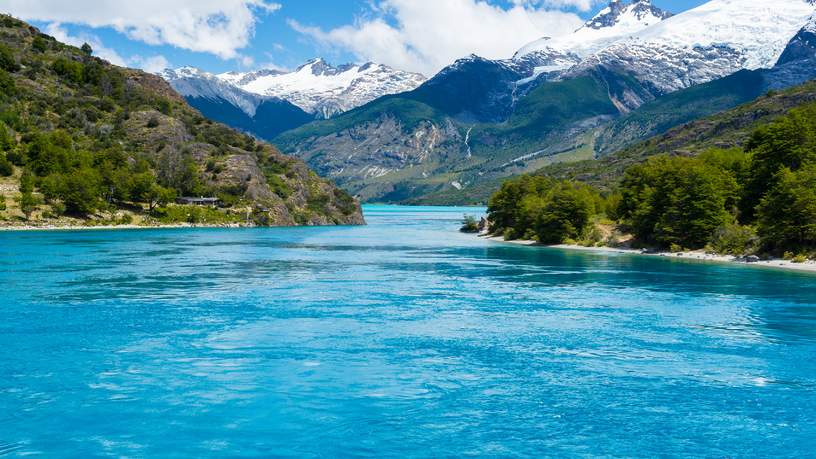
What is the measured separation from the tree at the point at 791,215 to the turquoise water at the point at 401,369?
26.1 meters

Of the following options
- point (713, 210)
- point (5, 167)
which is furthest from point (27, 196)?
point (713, 210)

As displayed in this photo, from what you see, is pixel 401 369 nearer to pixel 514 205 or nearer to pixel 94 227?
pixel 514 205

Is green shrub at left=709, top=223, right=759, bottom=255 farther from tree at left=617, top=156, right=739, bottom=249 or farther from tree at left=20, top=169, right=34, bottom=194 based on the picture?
tree at left=20, top=169, right=34, bottom=194

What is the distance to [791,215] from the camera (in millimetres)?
89375

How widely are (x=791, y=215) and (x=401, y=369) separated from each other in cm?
7620

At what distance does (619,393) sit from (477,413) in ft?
21.5

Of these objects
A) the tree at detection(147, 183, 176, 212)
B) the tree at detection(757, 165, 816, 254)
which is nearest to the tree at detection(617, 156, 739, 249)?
the tree at detection(757, 165, 816, 254)

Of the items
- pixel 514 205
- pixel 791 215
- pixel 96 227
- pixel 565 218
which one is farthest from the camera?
pixel 514 205

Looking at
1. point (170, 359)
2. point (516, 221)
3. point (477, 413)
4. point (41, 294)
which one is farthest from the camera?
point (516, 221)

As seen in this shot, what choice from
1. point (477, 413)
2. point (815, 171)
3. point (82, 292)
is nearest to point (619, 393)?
point (477, 413)

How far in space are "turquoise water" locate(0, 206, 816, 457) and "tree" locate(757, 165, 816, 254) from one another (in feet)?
85.7

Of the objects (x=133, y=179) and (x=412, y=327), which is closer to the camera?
(x=412, y=327)

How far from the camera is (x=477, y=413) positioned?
84.9 ft

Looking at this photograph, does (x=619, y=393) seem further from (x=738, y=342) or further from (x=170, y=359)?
(x=170, y=359)
